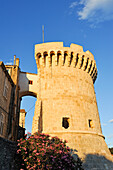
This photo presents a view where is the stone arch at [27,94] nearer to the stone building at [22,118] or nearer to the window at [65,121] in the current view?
the window at [65,121]

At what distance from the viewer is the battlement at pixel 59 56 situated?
58.1 ft

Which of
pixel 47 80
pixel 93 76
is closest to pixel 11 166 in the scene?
pixel 47 80

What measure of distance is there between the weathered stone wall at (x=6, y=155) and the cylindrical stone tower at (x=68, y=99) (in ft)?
18.5

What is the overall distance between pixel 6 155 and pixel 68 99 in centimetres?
915

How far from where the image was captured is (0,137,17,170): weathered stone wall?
7557 mm

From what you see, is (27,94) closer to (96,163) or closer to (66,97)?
(66,97)

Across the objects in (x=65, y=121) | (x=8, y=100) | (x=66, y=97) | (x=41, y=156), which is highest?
(x=66, y=97)

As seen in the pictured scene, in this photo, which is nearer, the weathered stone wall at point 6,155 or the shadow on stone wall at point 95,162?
the weathered stone wall at point 6,155

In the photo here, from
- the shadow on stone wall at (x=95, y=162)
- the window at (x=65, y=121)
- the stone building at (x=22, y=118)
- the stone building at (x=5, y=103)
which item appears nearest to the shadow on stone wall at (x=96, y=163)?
the shadow on stone wall at (x=95, y=162)

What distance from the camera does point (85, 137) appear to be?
1439cm

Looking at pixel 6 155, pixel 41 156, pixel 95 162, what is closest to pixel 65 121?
pixel 95 162

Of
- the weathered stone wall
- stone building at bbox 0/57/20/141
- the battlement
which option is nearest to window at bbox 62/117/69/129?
stone building at bbox 0/57/20/141

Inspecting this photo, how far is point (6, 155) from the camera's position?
7.97 m

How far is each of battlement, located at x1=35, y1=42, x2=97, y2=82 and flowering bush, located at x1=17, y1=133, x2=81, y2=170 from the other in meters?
9.66
